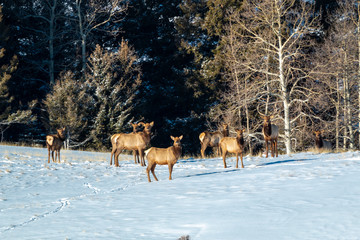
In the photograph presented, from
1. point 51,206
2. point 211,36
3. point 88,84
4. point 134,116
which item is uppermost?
point 211,36

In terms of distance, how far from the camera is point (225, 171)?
1477cm

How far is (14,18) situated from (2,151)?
74.2ft

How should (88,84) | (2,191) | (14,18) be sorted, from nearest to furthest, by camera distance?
(2,191) < (88,84) < (14,18)

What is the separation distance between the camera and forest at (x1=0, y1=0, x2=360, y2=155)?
113 ft

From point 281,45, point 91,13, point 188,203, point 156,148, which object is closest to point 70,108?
point 91,13

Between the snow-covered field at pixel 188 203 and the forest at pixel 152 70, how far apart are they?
1919cm

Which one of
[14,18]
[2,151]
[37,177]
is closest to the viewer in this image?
[37,177]

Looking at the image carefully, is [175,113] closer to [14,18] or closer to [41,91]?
[41,91]

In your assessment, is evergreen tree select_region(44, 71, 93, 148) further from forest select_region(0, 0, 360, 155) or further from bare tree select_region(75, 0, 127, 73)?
bare tree select_region(75, 0, 127, 73)

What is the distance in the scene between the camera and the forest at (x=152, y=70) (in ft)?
113

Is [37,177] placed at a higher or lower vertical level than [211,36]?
lower

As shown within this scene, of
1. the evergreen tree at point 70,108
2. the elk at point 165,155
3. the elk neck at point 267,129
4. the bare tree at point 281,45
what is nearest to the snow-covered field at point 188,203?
the elk at point 165,155

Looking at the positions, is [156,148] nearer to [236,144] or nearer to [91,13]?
[236,144]

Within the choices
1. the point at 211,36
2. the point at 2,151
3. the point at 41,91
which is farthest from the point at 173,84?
the point at 2,151
